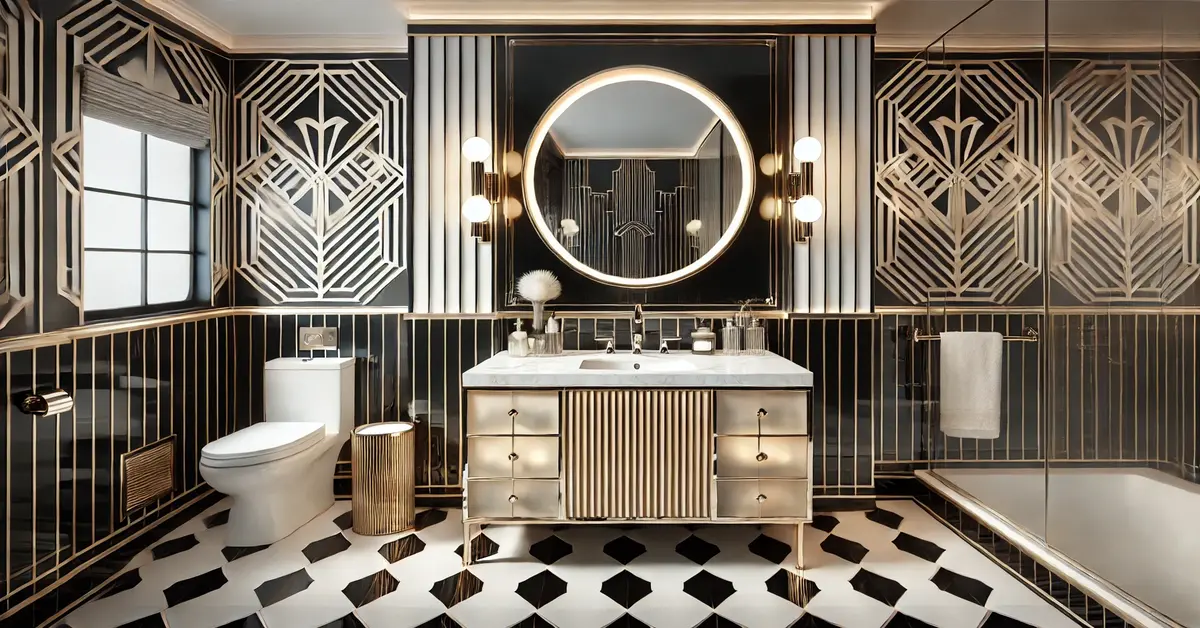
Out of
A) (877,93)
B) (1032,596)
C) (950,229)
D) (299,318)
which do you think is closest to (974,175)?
(950,229)

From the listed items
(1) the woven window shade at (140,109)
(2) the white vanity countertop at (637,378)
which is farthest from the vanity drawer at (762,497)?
(1) the woven window shade at (140,109)

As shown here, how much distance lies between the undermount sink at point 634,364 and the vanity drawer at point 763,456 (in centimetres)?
39

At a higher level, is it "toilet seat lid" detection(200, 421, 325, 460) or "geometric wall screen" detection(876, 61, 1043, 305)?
"geometric wall screen" detection(876, 61, 1043, 305)

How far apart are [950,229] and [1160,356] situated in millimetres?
1313

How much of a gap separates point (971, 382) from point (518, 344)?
87.3 inches

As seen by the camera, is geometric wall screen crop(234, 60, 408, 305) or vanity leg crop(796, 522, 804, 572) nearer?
vanity leg crop(796, 522, 804, 572)

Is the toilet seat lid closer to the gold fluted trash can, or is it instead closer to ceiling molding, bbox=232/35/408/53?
the gold fluted trash can

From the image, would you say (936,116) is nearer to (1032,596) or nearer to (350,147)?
(1032,596)

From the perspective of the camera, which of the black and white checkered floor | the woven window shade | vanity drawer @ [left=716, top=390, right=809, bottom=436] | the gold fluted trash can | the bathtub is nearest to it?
the bathtub

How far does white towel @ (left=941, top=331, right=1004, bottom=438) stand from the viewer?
3.12m

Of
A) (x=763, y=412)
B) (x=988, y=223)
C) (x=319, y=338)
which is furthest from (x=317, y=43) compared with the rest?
(x=988, y=223)

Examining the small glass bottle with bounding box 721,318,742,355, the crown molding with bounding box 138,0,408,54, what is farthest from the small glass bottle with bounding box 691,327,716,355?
the crown molding with bounding box 138,0,408,54

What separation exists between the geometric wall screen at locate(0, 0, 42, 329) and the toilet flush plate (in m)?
1.25

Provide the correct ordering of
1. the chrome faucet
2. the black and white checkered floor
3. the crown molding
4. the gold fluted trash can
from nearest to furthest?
the black and white checkered floor, the gold fluted trash can, the chrome faucet, the crown molding
